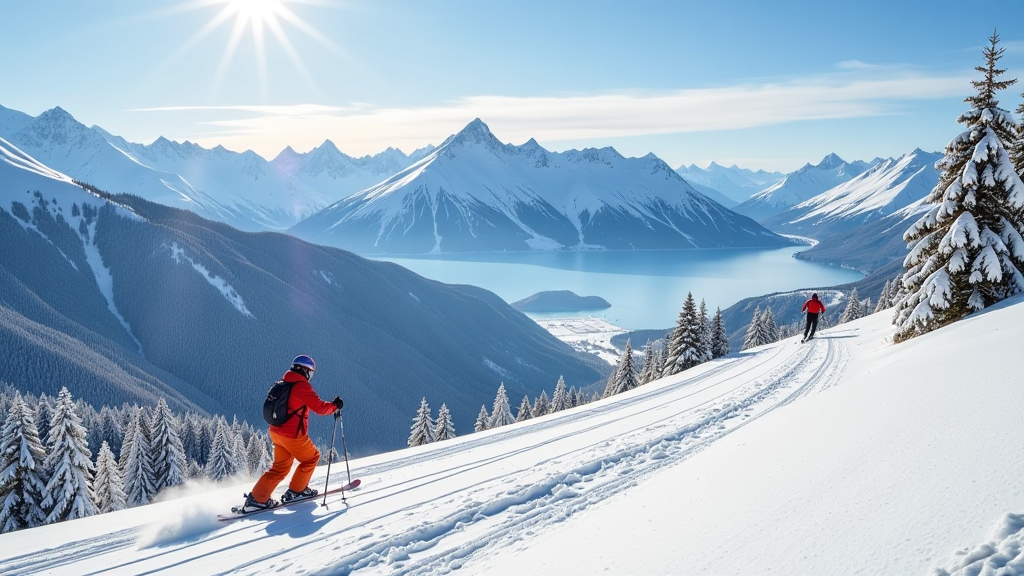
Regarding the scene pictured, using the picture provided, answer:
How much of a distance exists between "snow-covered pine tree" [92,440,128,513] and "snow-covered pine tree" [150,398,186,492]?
2.66 m

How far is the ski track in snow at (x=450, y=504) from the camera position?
19.1ft

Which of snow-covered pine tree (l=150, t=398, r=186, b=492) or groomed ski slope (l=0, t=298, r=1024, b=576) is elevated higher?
groomed ski slope (l=0, t=298, r=1024, b=576)

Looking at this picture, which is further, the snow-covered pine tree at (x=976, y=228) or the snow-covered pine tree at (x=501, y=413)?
the snow-covered pine tree at (x=501, y=413)

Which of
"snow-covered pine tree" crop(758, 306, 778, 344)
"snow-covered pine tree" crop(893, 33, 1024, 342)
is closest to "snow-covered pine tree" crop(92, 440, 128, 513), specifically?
"snow-covered pine tree" crop(893, 33, 1024, 342)

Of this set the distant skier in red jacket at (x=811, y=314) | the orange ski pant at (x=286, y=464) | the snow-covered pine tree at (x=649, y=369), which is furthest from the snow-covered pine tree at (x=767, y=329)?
the orange ski pant at (x=286, y=464)

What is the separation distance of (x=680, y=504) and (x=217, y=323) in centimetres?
14591

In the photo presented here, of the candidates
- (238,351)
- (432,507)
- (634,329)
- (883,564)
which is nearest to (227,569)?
(432,507)

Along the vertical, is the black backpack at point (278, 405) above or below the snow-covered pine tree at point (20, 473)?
above

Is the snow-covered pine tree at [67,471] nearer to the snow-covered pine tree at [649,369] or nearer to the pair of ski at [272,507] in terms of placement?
the pair of ski at [272,507]

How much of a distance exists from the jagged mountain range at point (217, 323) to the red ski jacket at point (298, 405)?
321ft

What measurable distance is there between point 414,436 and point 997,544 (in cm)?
3778

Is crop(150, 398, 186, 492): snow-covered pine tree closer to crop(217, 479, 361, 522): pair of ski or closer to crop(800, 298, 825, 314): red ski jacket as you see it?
crop(217, 479, 361, 522): pair of ski

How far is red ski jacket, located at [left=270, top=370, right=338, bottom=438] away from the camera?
7211mm

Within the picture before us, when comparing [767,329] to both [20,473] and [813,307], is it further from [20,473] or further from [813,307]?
[20,473]
